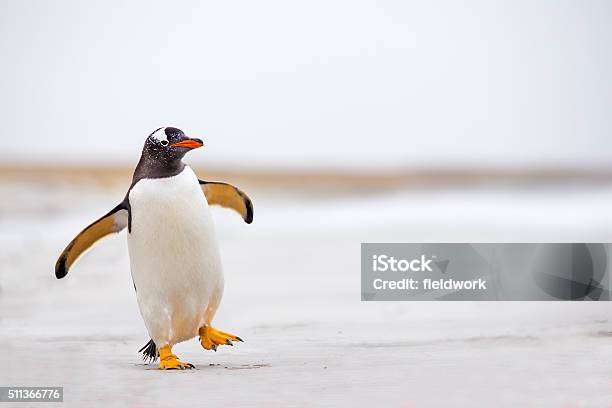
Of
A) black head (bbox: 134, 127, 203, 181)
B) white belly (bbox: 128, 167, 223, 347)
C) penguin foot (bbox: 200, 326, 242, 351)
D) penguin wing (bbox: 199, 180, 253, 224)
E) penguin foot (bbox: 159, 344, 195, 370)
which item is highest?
black head (bbox: 134, 127, 203, 181)

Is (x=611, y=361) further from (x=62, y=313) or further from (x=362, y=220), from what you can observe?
A: (x=62, y=313)

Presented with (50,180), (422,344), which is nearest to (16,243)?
(50,180)

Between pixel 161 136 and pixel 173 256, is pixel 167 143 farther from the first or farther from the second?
pixel 173 256

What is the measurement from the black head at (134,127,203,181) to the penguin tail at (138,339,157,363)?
0.94ft

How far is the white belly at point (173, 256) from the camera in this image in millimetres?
1480

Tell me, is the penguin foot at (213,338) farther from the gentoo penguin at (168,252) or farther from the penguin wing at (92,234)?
the penguin wing at (92,234)

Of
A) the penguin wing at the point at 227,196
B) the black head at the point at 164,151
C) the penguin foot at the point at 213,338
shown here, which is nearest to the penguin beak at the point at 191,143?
the black head at the point at 164,151

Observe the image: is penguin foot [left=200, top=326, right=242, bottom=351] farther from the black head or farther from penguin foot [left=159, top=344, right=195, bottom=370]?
the black head

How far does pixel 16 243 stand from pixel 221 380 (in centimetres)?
64

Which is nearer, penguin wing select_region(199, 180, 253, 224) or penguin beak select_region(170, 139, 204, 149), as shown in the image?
penguin beak select_region(170, 139, 204, 149)

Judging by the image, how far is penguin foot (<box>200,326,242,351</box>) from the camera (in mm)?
1529

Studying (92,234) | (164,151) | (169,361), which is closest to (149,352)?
(169,361)

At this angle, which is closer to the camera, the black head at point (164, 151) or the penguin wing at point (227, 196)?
the black head at point (164, 151)

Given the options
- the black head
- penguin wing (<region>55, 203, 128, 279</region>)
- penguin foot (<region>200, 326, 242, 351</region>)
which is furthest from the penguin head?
penguin foot (<region>200, 326, 242, 351</region>)
